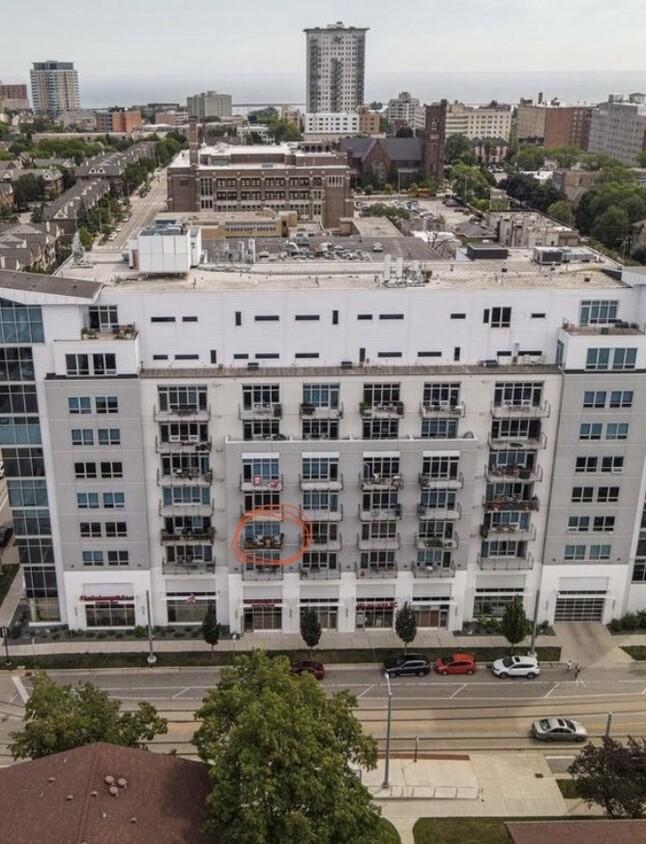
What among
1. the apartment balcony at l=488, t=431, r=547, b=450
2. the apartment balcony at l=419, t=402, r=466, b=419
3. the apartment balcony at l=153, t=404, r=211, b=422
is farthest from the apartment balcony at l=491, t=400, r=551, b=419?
the apartment balcony at l=153, t=404, r=211, b=422

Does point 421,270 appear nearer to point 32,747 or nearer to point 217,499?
point 217,499

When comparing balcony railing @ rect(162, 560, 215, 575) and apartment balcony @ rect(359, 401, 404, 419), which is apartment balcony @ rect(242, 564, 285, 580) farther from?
apartment balcony @ rect(359, 401, 404, 419)

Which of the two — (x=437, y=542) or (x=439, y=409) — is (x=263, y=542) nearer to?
(x=437, y=542)

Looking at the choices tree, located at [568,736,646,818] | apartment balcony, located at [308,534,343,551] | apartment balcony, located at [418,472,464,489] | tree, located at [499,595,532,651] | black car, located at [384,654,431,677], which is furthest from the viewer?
apartment balcony, located at [308,534,343,551]

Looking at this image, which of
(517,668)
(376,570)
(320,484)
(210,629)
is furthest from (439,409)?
(210,629)

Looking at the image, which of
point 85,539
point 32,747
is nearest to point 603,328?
point 85,539
